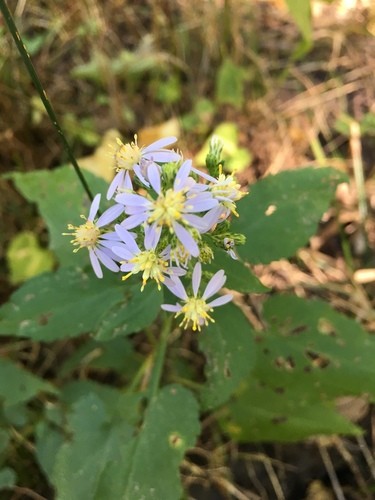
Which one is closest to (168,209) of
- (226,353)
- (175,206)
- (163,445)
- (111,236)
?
(175,206)

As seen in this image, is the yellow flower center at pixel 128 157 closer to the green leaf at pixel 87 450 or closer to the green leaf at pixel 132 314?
the green leaf at pixel 132 314

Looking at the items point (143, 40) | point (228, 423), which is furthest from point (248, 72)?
point (228, 423)

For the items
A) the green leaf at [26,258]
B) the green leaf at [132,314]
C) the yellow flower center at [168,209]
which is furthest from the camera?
the green leaf at [26,258]

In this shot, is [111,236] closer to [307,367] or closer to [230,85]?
[307,367]

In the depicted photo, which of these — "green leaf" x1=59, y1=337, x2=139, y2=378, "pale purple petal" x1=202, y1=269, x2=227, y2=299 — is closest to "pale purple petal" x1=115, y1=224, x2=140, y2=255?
"pale purple petal" x1=202, y1=269, x2=227, y2=299

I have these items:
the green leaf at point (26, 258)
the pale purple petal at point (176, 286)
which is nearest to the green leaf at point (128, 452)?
the pale purple petal at point (176, 286)

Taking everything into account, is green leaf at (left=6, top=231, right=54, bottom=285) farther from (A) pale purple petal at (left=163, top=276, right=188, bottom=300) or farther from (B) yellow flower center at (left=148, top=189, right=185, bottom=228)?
(B) yellow flower center at (left=148, top=189, right=185, bottom=228)
